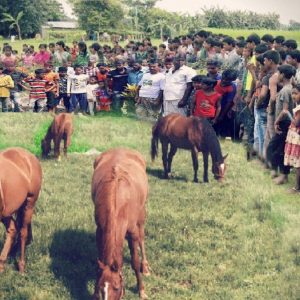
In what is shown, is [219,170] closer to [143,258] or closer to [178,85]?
[178,85]

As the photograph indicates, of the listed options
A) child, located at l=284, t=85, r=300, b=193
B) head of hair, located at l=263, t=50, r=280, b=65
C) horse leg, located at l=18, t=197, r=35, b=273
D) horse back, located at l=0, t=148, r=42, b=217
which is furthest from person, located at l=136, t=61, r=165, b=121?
horse leg, located at l=18, t=197, r=35, b=273

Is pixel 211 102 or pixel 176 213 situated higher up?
pixel 211 102

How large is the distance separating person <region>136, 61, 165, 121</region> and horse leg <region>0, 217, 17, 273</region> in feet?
23.9

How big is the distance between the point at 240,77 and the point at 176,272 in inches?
274

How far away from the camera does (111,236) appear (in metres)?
4.93

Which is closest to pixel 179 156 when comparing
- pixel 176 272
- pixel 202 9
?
pixel 176 272

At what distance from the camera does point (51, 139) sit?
11.5 m

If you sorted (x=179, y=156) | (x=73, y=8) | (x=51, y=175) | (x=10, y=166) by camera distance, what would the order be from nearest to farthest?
(x=10, y=166) → (x=51, y=175) → (x=179, y=156) → (x=73, y=8)

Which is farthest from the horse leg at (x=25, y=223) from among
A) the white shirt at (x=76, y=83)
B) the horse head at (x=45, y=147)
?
the white shirt at (x=76, y=83)

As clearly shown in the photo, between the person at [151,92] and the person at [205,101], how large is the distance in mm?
2450

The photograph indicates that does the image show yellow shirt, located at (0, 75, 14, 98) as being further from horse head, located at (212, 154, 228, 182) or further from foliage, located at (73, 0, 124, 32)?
foliage, located at (73, 0, 124, 32)

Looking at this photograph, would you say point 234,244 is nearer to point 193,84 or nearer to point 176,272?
point 176,272

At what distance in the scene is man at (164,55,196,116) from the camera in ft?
38.1

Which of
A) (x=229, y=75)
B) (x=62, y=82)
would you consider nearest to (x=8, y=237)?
(x=229, y=75)
